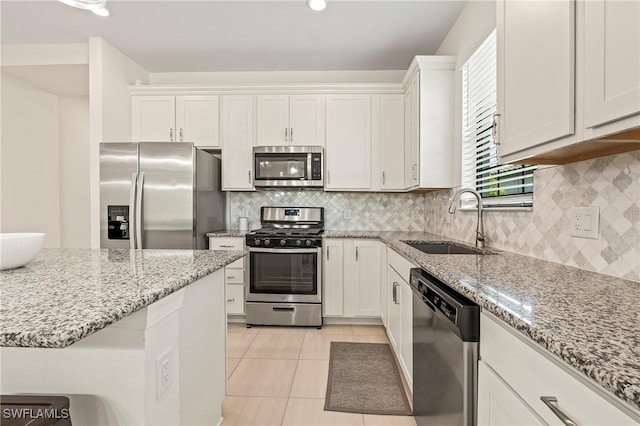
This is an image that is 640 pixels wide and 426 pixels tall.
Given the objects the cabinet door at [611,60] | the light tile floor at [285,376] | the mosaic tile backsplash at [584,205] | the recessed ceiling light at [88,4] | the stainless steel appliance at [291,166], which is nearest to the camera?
the cabinet door at [611,60]

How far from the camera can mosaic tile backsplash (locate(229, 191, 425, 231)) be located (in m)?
3.84

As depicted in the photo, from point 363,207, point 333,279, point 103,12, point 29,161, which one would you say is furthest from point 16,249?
point 29,161

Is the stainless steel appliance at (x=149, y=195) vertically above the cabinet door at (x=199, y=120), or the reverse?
the cabinet door at (x=199, y=120)

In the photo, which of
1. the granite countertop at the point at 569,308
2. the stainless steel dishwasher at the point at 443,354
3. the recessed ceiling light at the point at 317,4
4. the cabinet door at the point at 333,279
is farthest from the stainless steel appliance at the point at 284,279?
the recessed ceiling light at the point at 317,4

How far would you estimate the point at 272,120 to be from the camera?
3.60 m

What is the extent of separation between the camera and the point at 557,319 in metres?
0.79

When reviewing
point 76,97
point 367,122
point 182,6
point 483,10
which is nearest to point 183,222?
point 182,6

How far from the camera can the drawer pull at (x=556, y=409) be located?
638 mm

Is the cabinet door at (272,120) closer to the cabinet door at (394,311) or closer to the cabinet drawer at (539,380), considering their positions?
the cabinet door at (394,311)

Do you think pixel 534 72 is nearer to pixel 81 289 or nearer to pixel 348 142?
pixel 81 289

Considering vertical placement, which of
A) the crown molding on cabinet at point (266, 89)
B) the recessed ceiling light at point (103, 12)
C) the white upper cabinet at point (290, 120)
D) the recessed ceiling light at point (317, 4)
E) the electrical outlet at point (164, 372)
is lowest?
the electrical outlet at point (164, 372)

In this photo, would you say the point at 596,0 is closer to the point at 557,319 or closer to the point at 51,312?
the point at 557,319

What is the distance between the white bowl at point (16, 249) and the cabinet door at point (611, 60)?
1942 millimetres

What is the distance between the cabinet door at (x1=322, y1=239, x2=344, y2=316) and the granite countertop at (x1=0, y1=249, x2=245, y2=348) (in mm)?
1716
